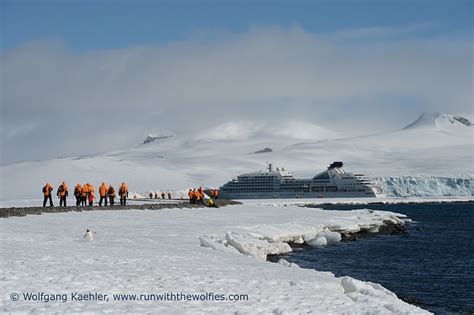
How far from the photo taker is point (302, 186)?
15425 centimetres

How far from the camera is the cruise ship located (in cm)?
15062

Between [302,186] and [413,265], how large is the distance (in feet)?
419

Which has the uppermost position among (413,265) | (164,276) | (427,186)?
(427,186)

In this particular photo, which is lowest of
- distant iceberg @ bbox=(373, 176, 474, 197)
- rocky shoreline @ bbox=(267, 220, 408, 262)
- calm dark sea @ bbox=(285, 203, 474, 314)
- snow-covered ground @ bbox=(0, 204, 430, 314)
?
calm dark sea @ bbox=(285, 203, 474, 314)

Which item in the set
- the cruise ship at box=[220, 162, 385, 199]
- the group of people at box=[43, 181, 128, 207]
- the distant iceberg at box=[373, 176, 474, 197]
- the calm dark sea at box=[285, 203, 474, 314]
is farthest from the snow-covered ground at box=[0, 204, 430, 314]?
the distant iceberg at box=[373, 176, 474, 197]

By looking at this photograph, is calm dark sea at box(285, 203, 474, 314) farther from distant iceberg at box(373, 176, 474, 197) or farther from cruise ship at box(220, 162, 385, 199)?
distant iceberg at box(373, 176, 474, 197)

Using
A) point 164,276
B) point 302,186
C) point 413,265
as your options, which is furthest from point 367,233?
point 302,186

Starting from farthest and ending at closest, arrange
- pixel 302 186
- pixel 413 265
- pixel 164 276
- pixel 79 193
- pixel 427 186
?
1. pixel 427 186
2. pixel 302 186
3. pixel 79 193
4. pixel 413 265
5. pixel 164 276

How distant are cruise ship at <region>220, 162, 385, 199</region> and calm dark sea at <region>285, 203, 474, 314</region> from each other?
363 feet

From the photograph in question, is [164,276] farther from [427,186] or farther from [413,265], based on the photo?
[427,186]

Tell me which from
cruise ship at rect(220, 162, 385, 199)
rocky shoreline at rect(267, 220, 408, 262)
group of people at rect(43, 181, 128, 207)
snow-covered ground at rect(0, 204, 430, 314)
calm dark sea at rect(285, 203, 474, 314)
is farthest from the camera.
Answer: cruise ship at rect(220, 162, 385, 199)

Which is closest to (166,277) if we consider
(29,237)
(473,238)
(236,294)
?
(236,294)

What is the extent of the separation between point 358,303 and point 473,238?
31913 mm

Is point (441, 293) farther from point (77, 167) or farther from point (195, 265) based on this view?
point (77, 167)
